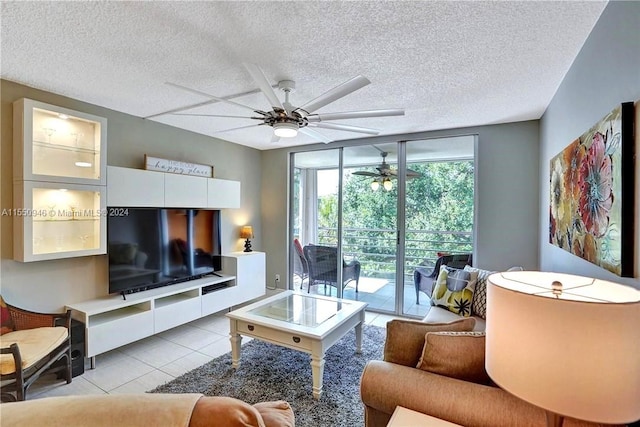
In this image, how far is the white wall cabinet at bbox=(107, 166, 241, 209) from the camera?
2996 millimetres

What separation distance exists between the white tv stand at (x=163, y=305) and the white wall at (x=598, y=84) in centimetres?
348

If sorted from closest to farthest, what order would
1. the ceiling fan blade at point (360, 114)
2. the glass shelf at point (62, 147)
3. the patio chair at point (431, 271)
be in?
1. the ceiling fan blade at point (360, 114)
2. the glass shelf at point (62, 147)
3. the patio chair at point (431, 271)

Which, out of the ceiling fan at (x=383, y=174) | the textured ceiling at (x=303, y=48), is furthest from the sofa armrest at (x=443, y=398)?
the ceiling fan at (x=383, y=174)

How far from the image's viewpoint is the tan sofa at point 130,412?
71cm

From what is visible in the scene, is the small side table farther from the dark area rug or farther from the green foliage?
the green foliage

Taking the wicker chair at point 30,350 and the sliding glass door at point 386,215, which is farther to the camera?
the sliding glass door at point 386,215

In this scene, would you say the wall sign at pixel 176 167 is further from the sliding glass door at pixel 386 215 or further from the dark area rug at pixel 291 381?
the dark area rug at pixel 291 381

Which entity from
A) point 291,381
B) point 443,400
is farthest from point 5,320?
point 443,400

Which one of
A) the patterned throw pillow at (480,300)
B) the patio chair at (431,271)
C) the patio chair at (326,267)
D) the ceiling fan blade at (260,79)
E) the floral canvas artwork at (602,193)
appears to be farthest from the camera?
the patio chair at (326,267)

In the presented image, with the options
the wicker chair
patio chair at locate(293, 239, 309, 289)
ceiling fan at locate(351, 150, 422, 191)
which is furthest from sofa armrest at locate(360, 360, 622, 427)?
patio chair at locate(293, 239, 309, 289)

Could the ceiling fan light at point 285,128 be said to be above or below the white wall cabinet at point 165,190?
above

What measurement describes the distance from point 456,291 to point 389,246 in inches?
55.9

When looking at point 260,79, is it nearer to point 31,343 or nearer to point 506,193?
point 31,343

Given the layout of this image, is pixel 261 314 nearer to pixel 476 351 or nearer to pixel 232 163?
pixel 476 351
